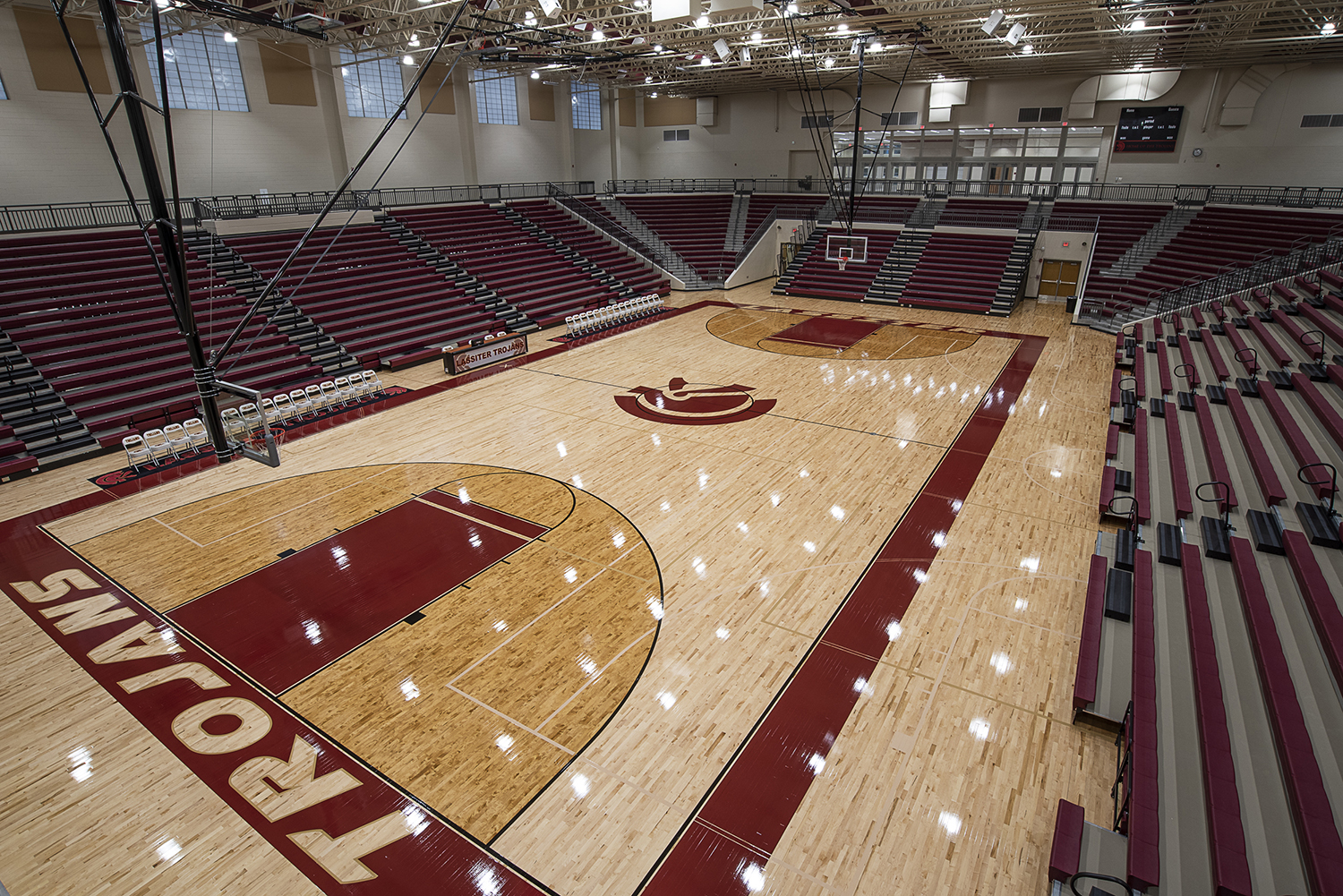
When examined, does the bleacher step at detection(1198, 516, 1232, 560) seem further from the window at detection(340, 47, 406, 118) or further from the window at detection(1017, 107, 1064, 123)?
the window at detection(1017, 107, 1064, 123)

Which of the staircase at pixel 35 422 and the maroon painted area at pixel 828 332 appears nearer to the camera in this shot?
the staircase at pixel 35 422

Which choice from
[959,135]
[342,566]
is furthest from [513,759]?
[959,135]

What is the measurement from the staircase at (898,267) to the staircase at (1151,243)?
5.98 meters

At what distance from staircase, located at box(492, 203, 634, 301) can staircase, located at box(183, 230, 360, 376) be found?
9951 mm

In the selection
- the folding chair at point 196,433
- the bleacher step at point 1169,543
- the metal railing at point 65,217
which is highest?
the metal railing at point 65,217

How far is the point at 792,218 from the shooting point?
28.0 metres

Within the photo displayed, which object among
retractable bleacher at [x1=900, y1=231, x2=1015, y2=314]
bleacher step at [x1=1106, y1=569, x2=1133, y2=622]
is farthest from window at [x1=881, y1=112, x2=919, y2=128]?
bleacher step at [x1=1106, y1=569, x2=1133, y2=622]

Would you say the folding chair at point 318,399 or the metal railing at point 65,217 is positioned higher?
the metal railing at point 65,217

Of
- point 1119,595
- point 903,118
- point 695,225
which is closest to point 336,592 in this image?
point 1119,595

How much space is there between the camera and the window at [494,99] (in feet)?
87.1

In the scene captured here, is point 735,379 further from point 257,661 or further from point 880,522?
point 257,661

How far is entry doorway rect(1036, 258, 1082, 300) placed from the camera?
75.5 feet

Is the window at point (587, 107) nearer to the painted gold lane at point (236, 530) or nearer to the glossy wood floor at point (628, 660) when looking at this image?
the glossy wood floor at point (628, 660)

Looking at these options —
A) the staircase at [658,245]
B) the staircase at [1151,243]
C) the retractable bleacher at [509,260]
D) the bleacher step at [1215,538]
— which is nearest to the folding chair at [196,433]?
the retractable bleacher at [509,260]
